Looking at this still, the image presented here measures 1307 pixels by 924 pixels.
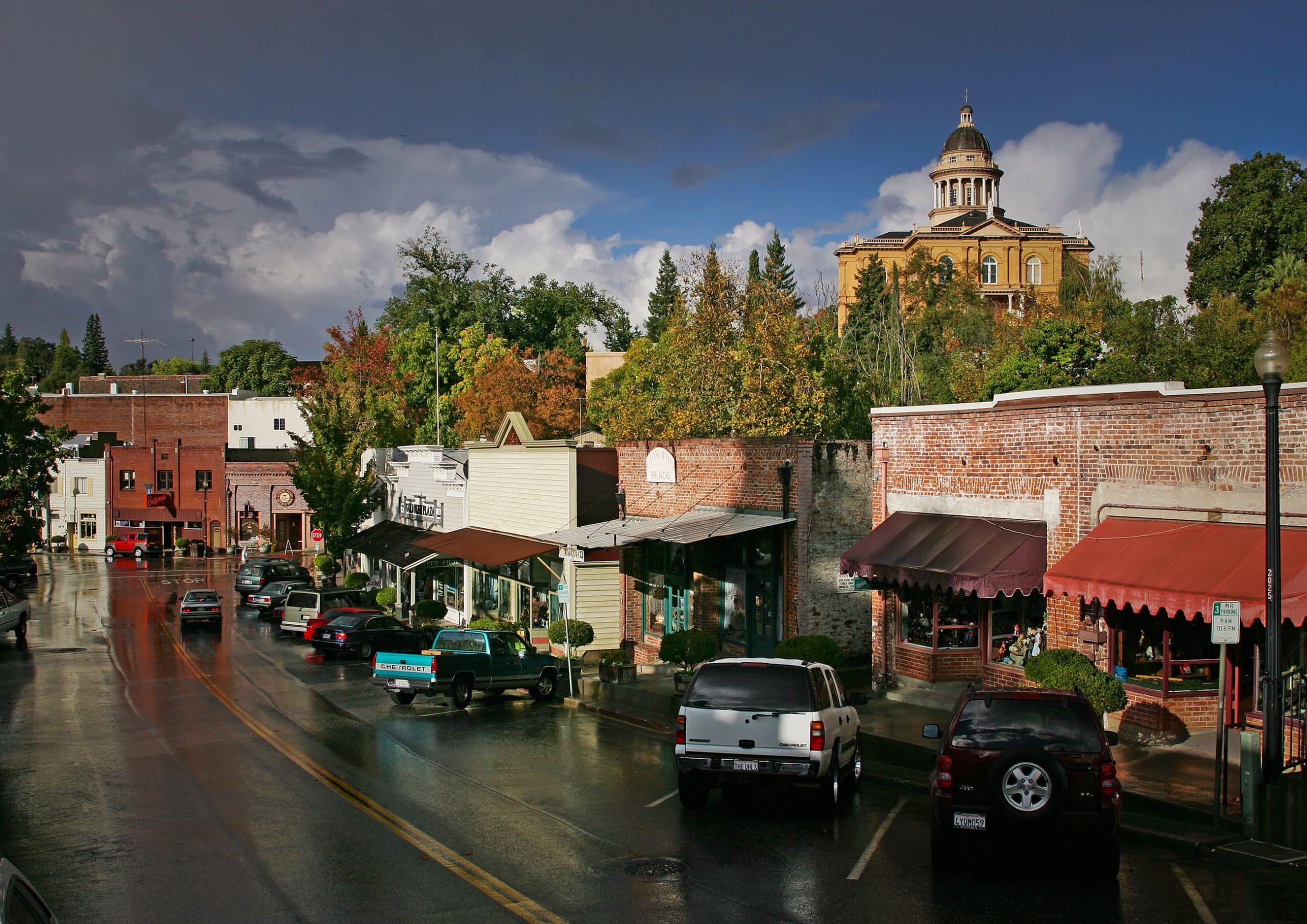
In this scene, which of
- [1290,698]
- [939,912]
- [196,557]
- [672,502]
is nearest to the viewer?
[939,912]

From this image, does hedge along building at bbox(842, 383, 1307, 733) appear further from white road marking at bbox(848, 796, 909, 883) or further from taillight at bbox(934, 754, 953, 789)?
taillight at bbox(934, 754, 953, 789)

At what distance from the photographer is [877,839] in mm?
12914

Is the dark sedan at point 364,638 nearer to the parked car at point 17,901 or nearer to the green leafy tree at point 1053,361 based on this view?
the green leafy tree at point 1053,361

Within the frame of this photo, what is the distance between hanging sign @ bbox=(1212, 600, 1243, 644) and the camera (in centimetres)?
1316

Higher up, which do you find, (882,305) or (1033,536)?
(882,305)

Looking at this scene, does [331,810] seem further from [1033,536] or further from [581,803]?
[1033,536]

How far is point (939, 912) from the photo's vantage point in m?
10.1

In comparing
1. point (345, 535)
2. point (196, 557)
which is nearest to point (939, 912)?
point (345, 535)

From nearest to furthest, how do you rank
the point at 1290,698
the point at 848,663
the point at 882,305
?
1. the point at 1290,698
2. the point at 848,663
3. the point at 882,305

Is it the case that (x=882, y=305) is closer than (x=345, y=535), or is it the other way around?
(x=345, y=535)

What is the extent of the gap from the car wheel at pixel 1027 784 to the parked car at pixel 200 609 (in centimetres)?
3533

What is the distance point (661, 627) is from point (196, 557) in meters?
59.7

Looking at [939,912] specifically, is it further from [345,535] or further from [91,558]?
[91,558]

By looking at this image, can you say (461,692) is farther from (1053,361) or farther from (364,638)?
(1053,361)
